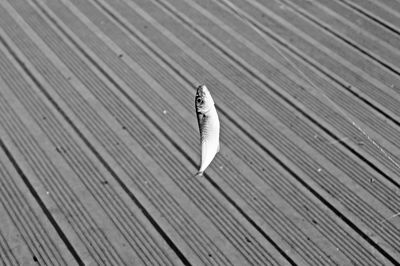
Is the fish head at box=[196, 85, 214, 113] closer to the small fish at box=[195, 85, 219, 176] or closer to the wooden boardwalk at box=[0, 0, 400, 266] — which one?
the small fish at box=[195, 85, 219, 176]

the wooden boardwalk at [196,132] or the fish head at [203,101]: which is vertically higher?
the fish head at [203,101]

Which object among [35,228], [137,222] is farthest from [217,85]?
[35,228]

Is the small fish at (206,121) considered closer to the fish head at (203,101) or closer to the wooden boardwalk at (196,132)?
the fish head at (203,101)

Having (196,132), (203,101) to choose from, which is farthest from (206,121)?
(196,132)

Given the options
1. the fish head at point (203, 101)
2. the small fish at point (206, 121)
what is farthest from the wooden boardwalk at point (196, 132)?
the fish head at point (203, 101)

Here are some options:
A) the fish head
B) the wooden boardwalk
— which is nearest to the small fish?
the fish head

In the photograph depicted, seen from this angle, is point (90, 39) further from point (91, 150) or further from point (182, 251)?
point (182, 251)
